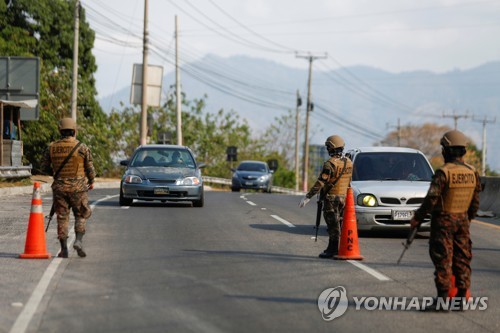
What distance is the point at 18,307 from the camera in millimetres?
8586

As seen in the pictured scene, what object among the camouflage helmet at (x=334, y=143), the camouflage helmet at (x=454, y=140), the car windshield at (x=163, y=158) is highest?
the camouflage helmet at (x=454, y=140)

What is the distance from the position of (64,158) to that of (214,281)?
10.3 feet

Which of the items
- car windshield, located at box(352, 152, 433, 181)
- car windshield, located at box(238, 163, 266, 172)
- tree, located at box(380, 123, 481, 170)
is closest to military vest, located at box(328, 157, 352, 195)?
car windshield, located at box(352, 152, 433, 181)

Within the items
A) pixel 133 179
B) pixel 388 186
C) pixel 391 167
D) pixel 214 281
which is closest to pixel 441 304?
pixel 214 281

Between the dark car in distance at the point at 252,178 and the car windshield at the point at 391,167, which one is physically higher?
the car windshield at the point at 391,167

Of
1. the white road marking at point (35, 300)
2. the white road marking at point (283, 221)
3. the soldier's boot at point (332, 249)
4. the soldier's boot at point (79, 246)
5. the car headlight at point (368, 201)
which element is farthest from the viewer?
the white road marking at point (283, 221)

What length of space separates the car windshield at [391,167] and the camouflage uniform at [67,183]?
20.4 ft

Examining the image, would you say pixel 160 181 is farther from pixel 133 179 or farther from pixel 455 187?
pixel 455 187

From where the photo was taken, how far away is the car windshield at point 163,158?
23931 mm

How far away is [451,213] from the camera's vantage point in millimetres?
8828

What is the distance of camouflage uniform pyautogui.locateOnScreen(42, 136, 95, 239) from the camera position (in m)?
12.3

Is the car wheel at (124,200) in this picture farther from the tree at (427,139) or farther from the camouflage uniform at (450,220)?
the tree at (427,139)

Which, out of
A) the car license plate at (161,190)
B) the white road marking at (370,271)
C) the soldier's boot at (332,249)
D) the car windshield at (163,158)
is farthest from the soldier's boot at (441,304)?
the car windshield at (163,158)

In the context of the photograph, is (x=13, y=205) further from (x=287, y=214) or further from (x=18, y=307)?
(x=18, y=307)
